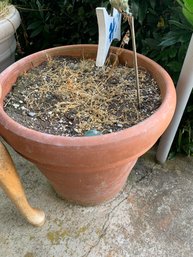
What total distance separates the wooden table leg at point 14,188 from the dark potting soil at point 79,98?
13cm

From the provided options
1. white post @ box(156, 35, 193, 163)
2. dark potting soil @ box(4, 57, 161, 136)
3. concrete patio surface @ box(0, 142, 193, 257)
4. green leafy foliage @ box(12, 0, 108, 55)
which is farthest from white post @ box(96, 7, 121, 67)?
concrete patio surface @ box(0, 142, 193, 257)

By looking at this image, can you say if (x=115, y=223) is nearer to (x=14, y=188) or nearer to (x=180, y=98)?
(x=14, y=188)

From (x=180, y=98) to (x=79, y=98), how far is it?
1.22 ft

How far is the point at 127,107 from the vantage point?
103 cm

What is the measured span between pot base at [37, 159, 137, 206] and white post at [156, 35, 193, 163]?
239mm

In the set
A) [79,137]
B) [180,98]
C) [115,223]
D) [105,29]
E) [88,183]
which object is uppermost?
[105,29]

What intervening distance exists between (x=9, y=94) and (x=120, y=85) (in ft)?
1.25

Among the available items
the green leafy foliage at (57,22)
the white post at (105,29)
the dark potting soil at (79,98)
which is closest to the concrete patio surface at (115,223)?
the dark potting soil at (79,98)

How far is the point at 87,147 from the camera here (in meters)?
0.82

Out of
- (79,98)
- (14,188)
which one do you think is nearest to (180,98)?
(79,98)

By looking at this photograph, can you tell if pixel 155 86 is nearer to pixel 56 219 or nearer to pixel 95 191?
pixel 95 191

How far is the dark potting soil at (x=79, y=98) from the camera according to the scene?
0.98 metres

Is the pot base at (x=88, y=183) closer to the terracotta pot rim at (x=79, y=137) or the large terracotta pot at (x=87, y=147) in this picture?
the large terracotta pot at (x=87, y=147)

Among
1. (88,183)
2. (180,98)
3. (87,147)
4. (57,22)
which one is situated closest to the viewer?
(87,147)
